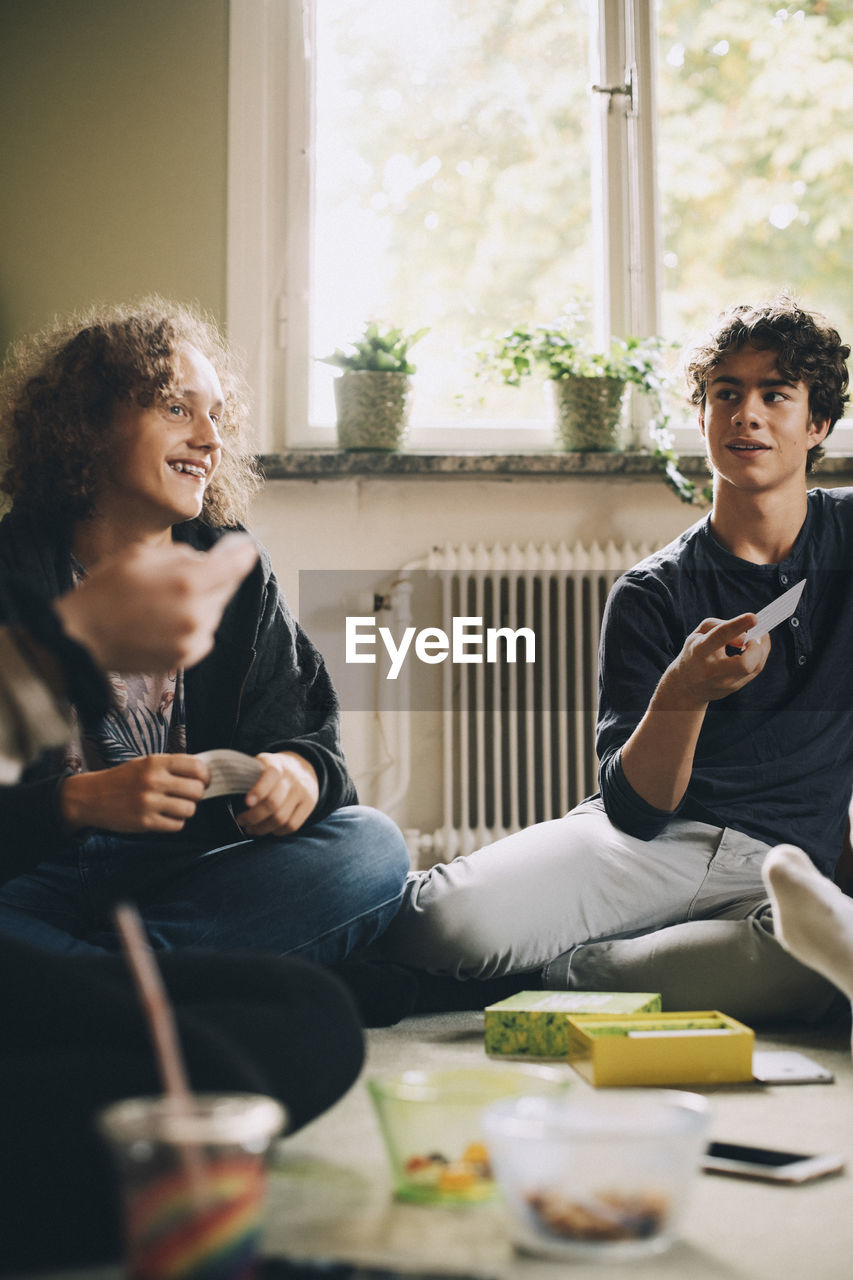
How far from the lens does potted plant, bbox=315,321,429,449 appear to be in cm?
240

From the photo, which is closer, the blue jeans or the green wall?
the blue jeans

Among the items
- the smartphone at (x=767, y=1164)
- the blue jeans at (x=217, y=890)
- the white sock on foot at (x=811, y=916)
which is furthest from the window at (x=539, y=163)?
the smartphone at (x=767, y=1164)

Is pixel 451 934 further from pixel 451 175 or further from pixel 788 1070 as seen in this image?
pixel 451 175

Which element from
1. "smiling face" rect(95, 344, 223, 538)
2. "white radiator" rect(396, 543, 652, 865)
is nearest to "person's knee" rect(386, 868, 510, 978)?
"smiling face" rect(95, 344, 223, 538)

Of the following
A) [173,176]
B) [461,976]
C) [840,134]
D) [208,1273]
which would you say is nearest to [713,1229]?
[208,1273]

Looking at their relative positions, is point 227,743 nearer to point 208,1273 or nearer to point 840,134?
point 208,1273

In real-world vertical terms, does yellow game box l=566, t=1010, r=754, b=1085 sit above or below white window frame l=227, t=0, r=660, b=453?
below

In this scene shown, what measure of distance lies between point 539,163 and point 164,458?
1603 mm

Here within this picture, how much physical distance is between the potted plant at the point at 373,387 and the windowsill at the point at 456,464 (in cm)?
4

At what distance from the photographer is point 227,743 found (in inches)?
57.5

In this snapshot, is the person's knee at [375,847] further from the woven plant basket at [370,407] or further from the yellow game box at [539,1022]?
the woven plant basket at [370,407]

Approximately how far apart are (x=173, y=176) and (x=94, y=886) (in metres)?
1.70

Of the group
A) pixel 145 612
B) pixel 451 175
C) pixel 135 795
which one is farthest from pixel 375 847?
pixel 451 175

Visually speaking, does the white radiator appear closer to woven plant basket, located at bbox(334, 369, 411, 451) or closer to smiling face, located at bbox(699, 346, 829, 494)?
woven plant basket, located at bbox(334, 369, 411, 451)
